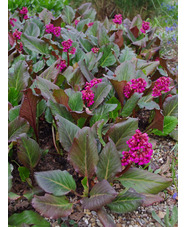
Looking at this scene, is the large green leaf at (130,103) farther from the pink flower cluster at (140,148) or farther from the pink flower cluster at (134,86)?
the pink flower cluster at (140,148)

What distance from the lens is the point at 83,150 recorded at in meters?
1.52

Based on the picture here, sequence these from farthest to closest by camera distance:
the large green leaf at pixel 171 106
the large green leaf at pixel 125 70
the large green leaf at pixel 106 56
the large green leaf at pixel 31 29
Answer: the large green leaf at pixel 31 29 < the large green leaf at pixel 106 56 < the large green leaf at pixel 171 106 < the large green leaf at pixel 125 70

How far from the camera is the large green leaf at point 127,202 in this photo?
143 centimetres

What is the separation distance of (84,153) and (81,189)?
31cm

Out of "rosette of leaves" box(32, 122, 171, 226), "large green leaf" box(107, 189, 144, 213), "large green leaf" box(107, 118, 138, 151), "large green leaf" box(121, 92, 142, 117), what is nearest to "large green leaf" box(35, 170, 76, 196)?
"rosette of leaves" box(32, 122, 171, 226)

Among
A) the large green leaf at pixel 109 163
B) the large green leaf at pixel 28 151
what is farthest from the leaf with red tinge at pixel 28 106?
the large green leaf at pixel 109 163

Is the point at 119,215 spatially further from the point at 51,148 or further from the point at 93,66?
the point at 93,66

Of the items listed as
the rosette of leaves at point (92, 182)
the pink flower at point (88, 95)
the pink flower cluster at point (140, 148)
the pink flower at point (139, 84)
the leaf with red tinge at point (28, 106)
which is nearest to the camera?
the pink flower cluster at point (140, 148)

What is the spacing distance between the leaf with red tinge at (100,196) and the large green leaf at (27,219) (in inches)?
9.7

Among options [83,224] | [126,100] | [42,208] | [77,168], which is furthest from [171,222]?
[126,100]

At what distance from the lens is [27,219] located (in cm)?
143

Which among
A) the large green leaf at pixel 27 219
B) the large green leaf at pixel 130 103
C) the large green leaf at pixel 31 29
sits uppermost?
the large green leaf at pixel 31 29

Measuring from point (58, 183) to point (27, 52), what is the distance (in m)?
1.60

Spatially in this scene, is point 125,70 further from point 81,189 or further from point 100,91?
point 81,189
